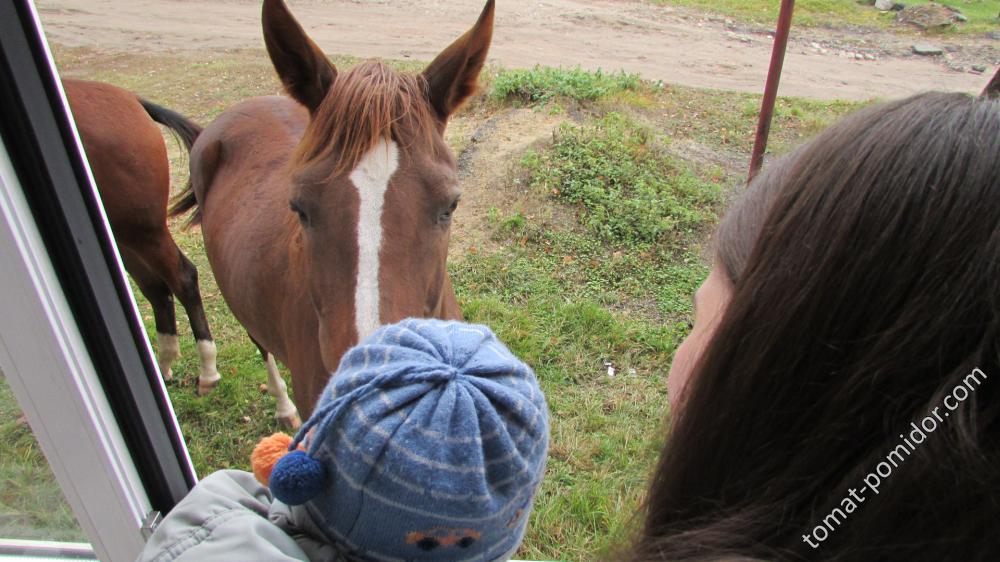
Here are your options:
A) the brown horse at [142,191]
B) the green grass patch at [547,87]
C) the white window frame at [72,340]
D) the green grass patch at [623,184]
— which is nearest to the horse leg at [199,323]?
the brown horse at [142,191]

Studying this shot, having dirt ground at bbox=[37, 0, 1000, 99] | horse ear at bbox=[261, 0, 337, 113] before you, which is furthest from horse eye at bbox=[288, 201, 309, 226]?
dirt ground at bbox=[37, 0, 1000, 99]

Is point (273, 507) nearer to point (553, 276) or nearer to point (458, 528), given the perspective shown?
point (458, 528)

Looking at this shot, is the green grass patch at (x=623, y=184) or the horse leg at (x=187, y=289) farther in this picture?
the green grass patch at (x=623, y=184)

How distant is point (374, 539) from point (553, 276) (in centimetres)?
287

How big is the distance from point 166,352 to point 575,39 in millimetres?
7539

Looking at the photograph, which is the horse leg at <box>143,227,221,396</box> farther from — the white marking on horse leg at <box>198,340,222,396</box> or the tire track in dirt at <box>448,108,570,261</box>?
the tire track in dirt at <box>448,108,570,261</box>

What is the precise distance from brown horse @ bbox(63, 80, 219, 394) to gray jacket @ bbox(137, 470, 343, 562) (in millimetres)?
2041

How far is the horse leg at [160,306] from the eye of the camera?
A: 111 inches

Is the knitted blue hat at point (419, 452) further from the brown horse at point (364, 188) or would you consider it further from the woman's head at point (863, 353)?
the brown horse at point (364, 188)

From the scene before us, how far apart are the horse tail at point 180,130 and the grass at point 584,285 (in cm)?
76

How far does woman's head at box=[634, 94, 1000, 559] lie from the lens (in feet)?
1.52

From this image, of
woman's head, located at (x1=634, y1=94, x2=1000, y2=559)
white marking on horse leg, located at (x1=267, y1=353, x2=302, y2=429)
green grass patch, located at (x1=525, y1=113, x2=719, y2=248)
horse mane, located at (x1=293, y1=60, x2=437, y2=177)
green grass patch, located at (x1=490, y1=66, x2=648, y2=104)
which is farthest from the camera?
green grass patch, located at (x1=490, y1=66, x2=648, y2=104)

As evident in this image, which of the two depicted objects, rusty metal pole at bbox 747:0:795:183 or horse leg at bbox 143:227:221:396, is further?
horse leg at bbox 143:227:221:396

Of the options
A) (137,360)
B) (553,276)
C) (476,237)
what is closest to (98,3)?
(476,237)
